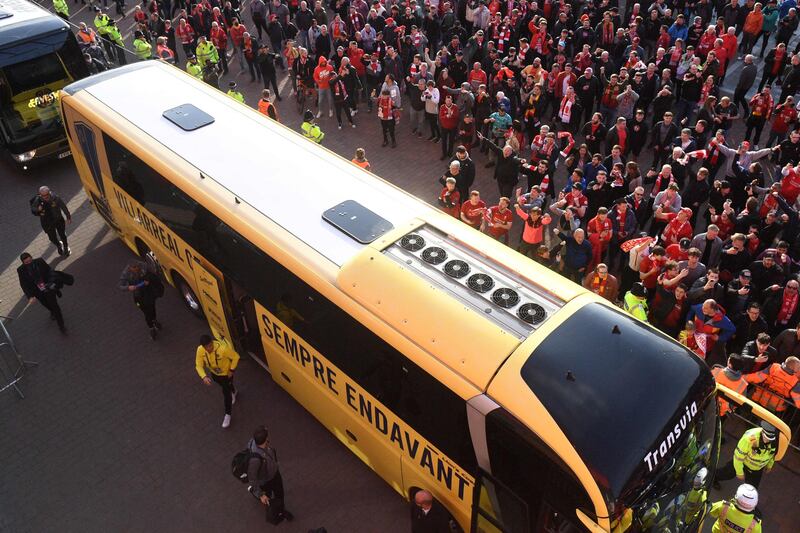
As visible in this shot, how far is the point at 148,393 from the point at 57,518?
7.06 ft

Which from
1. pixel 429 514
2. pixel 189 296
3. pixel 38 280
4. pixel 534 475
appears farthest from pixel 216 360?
pixel 534 475

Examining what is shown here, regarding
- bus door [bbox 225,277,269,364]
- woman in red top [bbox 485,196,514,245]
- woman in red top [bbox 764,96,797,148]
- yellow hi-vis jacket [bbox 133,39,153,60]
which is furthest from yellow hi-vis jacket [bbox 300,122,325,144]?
woman in red top [bbox 764,96,797,148]

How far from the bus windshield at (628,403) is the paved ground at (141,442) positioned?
3351mm

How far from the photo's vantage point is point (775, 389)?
27.3 ft

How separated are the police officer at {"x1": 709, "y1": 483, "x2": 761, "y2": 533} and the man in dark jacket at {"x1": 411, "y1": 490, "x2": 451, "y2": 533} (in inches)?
111

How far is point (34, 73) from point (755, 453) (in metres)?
15.4

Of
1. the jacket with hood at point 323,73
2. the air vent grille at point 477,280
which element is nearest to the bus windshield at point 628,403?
the air vent grille at point 477,280

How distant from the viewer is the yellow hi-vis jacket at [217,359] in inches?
348

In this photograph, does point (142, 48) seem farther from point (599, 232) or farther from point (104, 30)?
point (599, 232)

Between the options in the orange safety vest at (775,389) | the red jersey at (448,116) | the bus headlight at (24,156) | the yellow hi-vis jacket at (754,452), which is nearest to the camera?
the yellow hi-vis jacket at (754,452)

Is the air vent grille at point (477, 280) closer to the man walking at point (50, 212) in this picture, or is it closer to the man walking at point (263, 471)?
the man walking at point (263, 471)

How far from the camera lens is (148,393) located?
33.1 ft

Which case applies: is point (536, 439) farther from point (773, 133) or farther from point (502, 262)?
point (773, 133)

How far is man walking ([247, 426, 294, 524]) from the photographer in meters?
7.35
